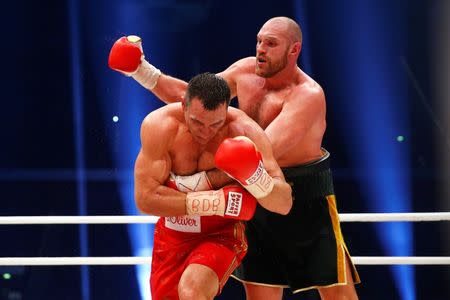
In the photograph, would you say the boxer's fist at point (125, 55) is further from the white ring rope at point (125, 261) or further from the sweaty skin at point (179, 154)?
the white ring rope at point (125, 261)

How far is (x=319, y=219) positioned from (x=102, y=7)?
219cm

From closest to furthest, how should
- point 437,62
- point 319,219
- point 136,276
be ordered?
point 319,219, point 437,62, point 136,276

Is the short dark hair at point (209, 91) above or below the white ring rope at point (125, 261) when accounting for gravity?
above

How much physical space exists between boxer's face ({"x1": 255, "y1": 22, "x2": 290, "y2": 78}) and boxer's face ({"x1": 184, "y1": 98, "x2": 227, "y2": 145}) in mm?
570

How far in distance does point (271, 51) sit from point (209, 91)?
0.65 metres

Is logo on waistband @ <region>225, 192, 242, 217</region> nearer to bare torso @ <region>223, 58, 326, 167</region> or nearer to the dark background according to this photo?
bare torso @ <region>223, 58, 326, 167</region>

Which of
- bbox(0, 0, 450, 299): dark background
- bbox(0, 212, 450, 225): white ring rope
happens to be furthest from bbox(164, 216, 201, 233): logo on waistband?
bbox(0, 0, 450, 299): dark background

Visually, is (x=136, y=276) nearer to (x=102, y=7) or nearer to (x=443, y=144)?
(x=102, y=7)

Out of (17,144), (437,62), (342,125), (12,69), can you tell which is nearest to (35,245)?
(17,144)

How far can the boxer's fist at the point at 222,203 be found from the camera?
7.70 ft

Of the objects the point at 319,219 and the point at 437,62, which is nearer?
the point at 319,219

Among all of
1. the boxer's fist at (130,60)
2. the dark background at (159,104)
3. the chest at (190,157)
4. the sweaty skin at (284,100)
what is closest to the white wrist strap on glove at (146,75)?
the boxer's fist at (130,60)

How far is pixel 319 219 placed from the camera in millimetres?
2879

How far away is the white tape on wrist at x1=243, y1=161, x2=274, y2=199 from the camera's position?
89.7 inches
